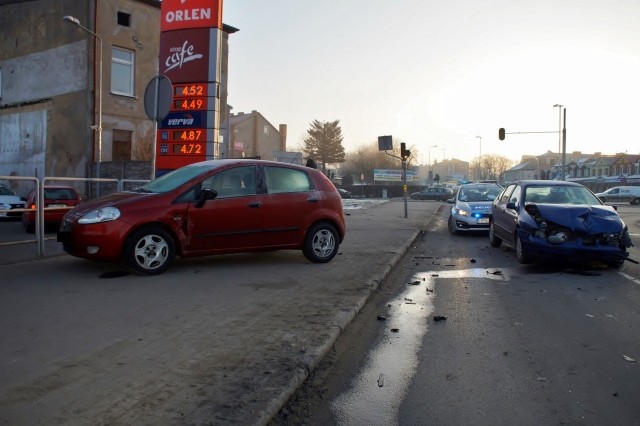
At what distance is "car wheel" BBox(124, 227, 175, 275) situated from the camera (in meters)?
7.21

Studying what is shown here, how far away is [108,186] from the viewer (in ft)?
41.2

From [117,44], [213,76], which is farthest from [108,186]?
[117,44]

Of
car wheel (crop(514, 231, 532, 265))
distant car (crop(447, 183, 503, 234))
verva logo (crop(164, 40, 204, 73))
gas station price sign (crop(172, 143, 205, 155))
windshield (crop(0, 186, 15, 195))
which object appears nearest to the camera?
car wheel (crop(514, 231, 532, 265))

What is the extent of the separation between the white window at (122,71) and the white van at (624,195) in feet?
134

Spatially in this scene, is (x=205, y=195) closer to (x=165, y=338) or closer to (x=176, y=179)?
(x=176, y=179)

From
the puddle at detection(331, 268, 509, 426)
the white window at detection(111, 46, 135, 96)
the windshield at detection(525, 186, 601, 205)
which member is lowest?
the puddle at detection(331, 268, 509, 426)

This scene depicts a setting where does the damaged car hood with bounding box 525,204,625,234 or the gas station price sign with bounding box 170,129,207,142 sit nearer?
the damaged car hood with bounding box 525,204,625,234

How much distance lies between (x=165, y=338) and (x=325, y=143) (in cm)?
7848

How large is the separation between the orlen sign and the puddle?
31.7 feet

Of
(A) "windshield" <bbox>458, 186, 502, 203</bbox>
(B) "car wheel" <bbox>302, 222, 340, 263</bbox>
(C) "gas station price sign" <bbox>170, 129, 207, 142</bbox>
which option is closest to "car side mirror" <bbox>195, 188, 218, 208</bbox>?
(B) "car wheel" <bbox>302, 222, 340, 263</bbox>

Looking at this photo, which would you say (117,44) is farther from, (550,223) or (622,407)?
(622,407)

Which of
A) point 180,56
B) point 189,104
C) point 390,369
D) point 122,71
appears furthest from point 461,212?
point 122,71

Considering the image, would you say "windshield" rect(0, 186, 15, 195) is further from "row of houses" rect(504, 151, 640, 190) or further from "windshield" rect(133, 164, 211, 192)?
"row of houses" rect(504, 151, 640, 190)

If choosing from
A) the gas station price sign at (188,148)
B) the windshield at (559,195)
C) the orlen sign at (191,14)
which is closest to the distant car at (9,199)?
the gas station price sign at (188,148)
